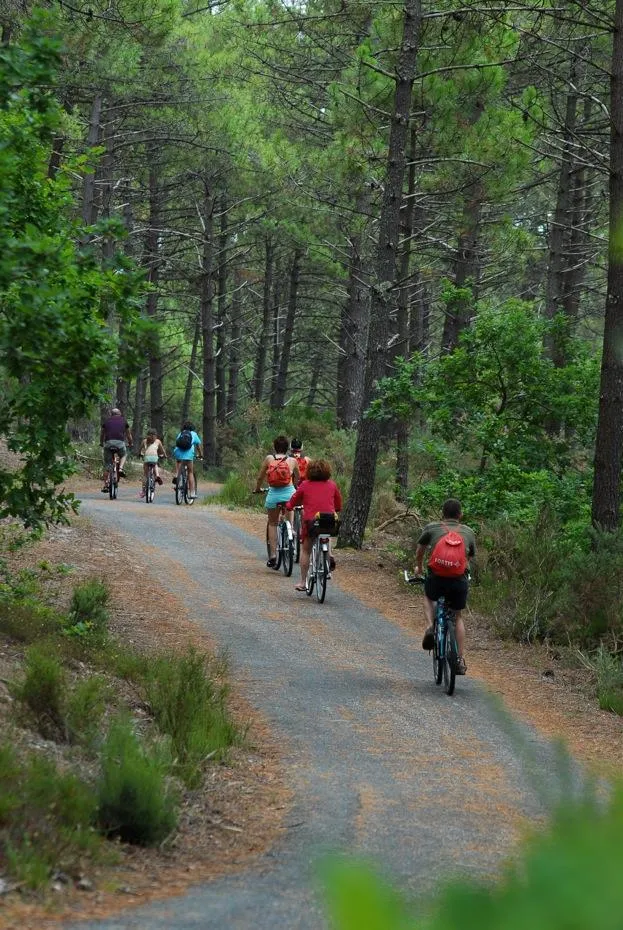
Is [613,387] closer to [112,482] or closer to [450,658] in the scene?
[450,658]

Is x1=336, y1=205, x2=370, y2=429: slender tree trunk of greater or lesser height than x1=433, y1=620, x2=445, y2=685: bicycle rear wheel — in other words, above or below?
above

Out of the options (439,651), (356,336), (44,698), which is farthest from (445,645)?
(356,336)

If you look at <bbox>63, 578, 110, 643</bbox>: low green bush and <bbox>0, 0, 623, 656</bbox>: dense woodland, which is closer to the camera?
<bbox>0, 0, 623, 656</bbox>: dense woodland

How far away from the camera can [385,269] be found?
18844mm

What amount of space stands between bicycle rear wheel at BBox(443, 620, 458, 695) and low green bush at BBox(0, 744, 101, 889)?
5.09m

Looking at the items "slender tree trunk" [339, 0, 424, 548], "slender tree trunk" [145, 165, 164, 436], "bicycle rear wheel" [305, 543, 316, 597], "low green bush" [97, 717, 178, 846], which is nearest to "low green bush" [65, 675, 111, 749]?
"low green bush" [97, 717, 178, 846]

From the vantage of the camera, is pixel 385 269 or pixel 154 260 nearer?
pixel 385 269

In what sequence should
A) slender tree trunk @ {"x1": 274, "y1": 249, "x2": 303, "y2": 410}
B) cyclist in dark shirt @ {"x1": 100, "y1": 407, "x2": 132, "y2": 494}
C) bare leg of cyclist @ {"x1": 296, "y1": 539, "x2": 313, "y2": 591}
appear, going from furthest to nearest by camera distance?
slender tree trunk @ {"x1": 274, "y1": 249, "x2": 303, "y2": 410} → cyclist in dark shirt @ {"x1": 100, "y1": 407, "x2": 132, "y2": 494} → bare leg of cyclist @ {"x1": 296, "y1": 539, "x2": 313, "y2": 591}

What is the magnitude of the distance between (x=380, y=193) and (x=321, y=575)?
1067 centimetres

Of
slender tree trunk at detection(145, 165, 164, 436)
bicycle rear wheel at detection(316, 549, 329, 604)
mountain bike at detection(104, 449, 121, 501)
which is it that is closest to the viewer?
bicycle rear wheel at detection(316, 549, 329, 604)

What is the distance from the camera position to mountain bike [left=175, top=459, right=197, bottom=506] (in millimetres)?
26906

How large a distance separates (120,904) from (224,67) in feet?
90.0

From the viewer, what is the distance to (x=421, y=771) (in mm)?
7895

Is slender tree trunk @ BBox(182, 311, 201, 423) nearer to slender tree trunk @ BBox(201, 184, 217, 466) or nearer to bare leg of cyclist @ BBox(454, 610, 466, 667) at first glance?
slender tree trunk @ BBox(201, 184, 217, 466)
